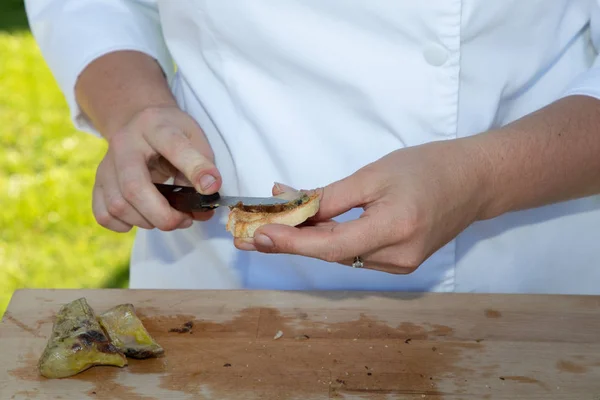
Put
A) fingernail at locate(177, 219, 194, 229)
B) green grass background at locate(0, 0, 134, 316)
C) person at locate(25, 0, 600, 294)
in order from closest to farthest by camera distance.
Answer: person at locate(25, 0, 600, 294) → fingernail at locate(177, 219, 194, 229) → green grass background at locate(0, 0, 134, 316)

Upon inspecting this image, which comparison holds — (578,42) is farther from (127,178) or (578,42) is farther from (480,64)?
(127,178)

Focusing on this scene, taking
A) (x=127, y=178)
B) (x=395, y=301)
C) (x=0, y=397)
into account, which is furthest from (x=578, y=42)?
(x=0, y=397)

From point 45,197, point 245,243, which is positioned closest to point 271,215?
point 245,243

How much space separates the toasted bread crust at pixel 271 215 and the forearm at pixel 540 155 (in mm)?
380

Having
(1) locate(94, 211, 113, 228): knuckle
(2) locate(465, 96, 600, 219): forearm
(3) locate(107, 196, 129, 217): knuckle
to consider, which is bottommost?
(1) locate(94, 211, 113, 228): knuckle

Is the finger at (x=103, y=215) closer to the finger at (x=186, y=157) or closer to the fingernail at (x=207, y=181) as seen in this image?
the finger at (x=186, y=157)

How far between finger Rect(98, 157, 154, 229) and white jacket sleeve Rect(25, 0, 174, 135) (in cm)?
33

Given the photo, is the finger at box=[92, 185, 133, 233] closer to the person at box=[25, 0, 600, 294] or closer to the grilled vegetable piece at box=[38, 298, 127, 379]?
the person at box=[25, 0, 600, 294]

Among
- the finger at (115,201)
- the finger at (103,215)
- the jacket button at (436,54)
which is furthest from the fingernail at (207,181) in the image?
the jacket button at (436,54)

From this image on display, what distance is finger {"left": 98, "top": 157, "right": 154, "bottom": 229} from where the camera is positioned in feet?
6.78

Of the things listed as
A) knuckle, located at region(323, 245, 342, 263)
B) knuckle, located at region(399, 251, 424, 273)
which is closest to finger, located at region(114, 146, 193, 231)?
knuckle, located at region(323, 245, 342, 263)

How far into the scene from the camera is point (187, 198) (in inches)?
78.9

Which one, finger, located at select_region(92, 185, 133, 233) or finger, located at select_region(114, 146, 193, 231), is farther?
finger, located at select_region(92, 185, 133, 233)

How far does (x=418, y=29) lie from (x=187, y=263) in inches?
37.0
